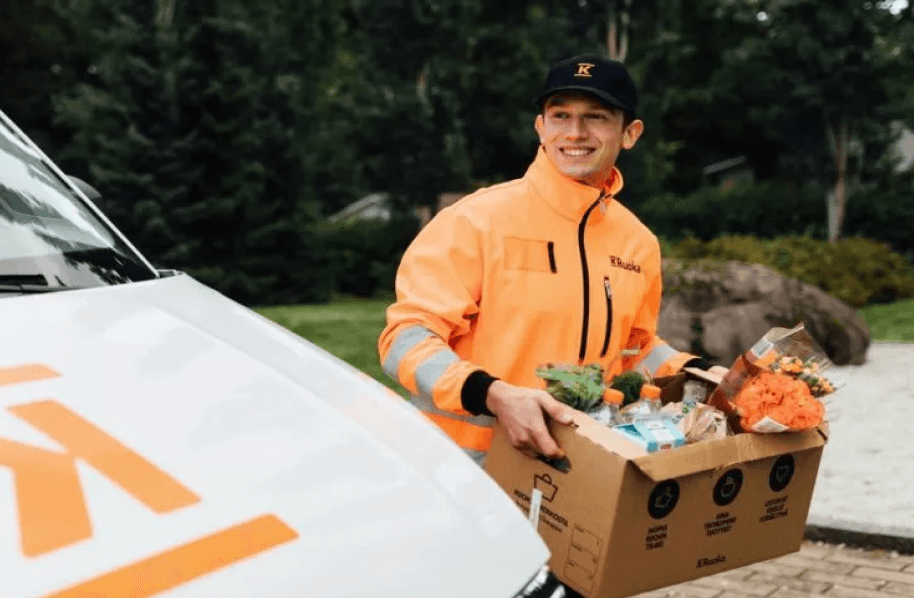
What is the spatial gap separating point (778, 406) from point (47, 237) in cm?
168

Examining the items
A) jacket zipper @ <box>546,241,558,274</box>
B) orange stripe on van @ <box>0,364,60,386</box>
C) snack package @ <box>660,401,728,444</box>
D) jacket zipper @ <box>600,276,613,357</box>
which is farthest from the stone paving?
orange stripe on van @ <box>0,364,60,386</box>

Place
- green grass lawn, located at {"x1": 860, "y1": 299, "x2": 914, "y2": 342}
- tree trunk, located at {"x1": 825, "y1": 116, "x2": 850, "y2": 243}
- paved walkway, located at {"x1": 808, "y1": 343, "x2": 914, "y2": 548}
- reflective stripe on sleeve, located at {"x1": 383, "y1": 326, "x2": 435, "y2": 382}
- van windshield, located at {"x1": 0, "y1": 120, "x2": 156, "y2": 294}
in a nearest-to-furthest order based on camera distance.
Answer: van windshield, located at {"x1": 0, "y1": 120, "x2": 156, "y2": 294} < reflective stripe on sleeve, located at {"x1": 383, "y1": 326, "x2": 435, "y2": 382} < paved walkway, located at {"x1": 808, "y1": 343, "x2": 914, "y2": 548} < green grass lawn, located at {"x1": 860, "y1": 299, "x2": 914, "y2": 342} < tree trunk, located at {"x1": 825, "y1": 116, "x2": 850, "y2": 243}

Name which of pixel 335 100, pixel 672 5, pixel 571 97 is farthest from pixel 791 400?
pixel 335 100

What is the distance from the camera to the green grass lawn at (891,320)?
567 inches

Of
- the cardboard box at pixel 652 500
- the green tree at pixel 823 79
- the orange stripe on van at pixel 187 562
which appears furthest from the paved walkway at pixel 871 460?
the green tree at pixel 823 79

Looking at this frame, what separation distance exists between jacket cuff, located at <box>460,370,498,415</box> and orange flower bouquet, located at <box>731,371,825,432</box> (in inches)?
23.4

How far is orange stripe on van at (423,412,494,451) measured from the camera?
10.5ft

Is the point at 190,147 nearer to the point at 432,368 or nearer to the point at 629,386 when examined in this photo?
the point at 432,368

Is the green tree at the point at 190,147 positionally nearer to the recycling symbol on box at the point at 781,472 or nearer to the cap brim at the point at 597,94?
the cap brim at the point at 597,94

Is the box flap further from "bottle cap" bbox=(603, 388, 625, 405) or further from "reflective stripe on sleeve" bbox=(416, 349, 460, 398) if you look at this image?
"reflective stripe on sleeve" bbox=(416, 349, 460, 398)

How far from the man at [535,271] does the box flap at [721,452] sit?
0.46 m

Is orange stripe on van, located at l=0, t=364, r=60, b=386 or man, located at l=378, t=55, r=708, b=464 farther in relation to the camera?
man, located at l=378, t=55, r=708, b=464

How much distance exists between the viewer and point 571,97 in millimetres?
3283

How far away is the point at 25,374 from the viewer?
2.00 m
